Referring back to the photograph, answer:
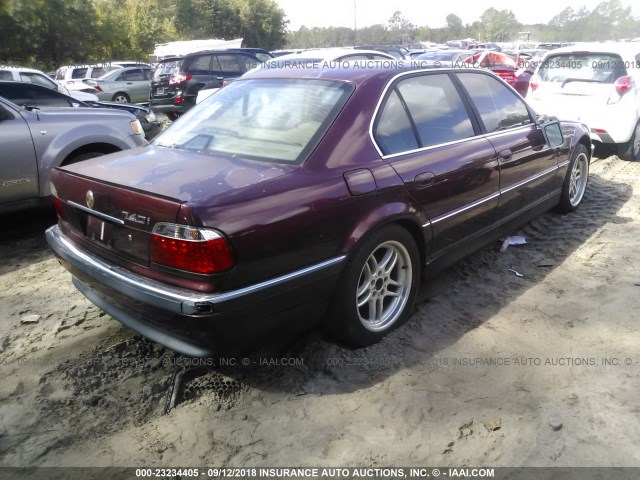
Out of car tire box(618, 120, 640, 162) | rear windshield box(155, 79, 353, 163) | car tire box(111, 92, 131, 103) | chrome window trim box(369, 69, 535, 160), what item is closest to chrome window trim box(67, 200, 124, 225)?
rear windshield box(155, 79, 353, 163)

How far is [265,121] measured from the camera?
321 cm

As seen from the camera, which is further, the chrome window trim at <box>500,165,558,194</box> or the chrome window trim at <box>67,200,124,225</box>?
the chrome window trim at <box>500,165,558,194</box>

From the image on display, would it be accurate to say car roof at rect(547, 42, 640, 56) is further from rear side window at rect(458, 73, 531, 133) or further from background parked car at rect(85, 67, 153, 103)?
background parked car at rect(85, 67, 153, 103)

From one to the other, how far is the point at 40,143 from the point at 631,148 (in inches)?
302

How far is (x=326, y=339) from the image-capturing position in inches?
126

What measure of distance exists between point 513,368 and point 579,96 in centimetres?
620

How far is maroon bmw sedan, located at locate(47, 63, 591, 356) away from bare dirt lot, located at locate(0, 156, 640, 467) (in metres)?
0.33

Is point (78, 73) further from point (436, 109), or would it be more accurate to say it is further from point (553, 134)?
point (436, 109)

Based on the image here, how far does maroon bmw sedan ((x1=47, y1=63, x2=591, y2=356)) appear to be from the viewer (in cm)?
243

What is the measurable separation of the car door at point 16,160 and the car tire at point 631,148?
7648mm

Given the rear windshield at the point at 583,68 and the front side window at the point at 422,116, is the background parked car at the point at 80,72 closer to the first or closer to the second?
the rear windshield at the point at 583,68

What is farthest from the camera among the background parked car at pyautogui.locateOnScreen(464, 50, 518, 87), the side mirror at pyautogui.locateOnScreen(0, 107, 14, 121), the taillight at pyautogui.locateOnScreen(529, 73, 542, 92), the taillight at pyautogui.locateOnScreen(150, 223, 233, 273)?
the background parked car at pyautogui.locateOnScreen(464, 50, 518, 87)

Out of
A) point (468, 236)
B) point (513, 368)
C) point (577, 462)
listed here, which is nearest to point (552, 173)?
point (468, 236)

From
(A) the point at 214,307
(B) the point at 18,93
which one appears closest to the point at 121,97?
(B) the point at 18,93
